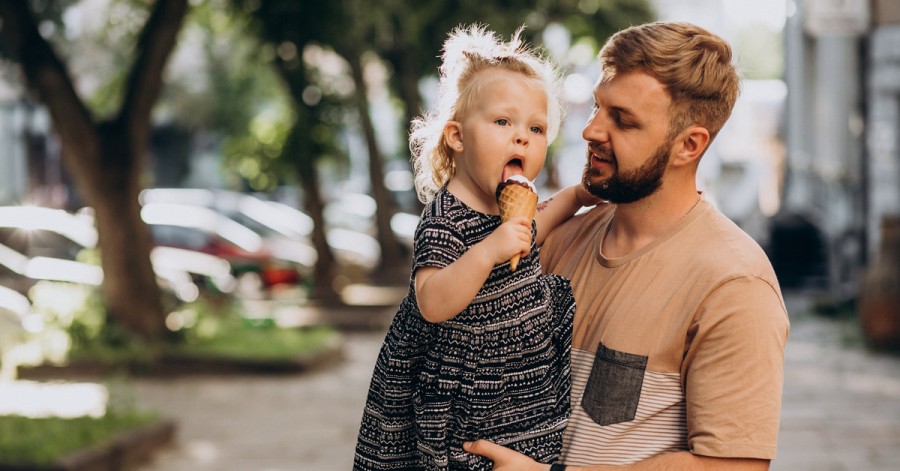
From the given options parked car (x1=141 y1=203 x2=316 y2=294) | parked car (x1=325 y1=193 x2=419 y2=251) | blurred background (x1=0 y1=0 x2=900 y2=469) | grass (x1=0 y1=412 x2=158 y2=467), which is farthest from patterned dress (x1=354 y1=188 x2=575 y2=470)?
parked car (x1=325 y1=193 x2=419 y2=251)

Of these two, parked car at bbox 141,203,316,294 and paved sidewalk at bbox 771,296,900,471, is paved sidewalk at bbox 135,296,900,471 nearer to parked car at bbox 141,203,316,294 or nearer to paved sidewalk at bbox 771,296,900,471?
paved sidewalk at bbox 771,296,900,471

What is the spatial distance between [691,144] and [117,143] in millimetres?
10982

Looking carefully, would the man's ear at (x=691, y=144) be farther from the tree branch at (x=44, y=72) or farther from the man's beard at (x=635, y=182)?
the tree branch at (x=44, y=72)

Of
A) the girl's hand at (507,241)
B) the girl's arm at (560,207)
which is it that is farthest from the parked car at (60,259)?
the girl's hand at (507,241)

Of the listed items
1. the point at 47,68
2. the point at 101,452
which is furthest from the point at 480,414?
the point at 47,68

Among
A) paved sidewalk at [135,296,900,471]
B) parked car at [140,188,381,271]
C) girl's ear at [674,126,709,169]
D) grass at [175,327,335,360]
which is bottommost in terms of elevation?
paved sidewalk at [135,296,900,471]

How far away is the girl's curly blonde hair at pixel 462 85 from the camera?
294 centimetres

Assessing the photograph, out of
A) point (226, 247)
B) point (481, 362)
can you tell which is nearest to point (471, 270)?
point (481, 362)

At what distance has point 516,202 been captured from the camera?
2672mm

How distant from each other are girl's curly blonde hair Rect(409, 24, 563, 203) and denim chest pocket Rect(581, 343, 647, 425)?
23.4 inches

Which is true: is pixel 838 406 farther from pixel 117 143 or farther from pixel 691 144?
pixel 691 144

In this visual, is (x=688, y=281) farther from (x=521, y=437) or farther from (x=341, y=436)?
(x=341, y=436)

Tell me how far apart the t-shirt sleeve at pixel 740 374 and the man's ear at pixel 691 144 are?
381mm

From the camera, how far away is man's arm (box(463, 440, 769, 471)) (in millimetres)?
2594
